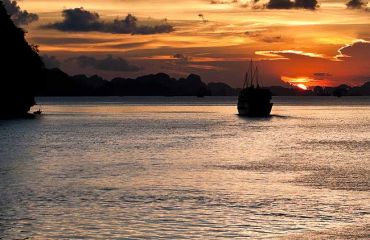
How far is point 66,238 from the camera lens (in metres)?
31.2

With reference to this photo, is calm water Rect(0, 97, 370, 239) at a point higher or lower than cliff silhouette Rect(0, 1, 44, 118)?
lower

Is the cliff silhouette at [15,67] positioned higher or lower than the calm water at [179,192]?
higher

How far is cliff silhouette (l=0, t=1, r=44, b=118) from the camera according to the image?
162375mm

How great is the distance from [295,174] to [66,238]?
30898 millimetres

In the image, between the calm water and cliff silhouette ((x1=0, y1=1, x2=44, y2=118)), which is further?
cliff silhouette ((x1=0, y1=1, x2=44, y2=118))

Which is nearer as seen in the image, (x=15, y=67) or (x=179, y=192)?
(x=179, y=192)

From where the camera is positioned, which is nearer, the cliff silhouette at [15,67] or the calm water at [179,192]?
the calm water at [179,192]

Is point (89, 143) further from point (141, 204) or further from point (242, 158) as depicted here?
point (141, 204)

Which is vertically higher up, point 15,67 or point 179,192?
point 15,67

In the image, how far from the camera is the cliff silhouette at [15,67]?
162 m

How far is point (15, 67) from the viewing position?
163875 millimetres

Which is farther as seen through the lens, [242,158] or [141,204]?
[242,158]

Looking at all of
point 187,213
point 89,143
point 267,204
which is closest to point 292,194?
point 267,204

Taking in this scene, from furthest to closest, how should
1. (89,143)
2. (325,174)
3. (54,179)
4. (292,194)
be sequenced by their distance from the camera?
(89,143), (325,174), (54,179), (292,194)
